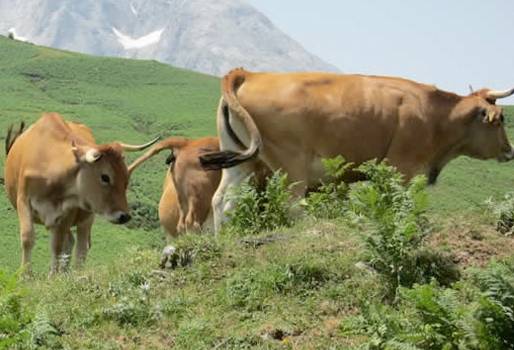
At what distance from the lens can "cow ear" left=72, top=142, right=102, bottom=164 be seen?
1246 centimetres

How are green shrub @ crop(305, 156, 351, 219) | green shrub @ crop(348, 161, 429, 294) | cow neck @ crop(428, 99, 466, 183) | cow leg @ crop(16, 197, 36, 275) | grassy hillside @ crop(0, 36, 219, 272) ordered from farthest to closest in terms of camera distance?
grassy hillside @ crop(0, 36, 219, 272) < cow leg @ crop(16, 197, 36, 275) < cow neck @ crop(428, 99, 466, 183) < green shrub @ crop(305, 156, 351, 219) < green shrub @ crop(348, 161, 429, 294)

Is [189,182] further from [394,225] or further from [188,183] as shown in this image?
[394,225]

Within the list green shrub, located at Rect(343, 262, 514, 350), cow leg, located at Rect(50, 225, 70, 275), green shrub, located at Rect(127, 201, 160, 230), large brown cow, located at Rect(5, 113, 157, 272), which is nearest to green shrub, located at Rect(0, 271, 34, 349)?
green shrub, located at Rect(343, 262, 514, 350)

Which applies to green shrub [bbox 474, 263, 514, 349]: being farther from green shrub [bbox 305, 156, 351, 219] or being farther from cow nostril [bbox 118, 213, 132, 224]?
cow nostril [bbox 118, 213, 132, 224]

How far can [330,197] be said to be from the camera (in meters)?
9.59

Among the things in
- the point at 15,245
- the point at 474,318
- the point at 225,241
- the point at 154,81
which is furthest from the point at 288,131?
the point at 154,81

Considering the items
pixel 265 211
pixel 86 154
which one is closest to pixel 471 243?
pixel 265 211

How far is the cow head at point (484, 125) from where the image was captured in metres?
11.8

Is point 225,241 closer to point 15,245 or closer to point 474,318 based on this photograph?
point 474,318

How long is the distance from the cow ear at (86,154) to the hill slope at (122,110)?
5.44 m

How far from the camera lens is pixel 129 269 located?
8266 millimetres

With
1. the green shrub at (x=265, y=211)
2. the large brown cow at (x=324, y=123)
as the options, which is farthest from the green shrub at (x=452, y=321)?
the large brown cow at (x=324, y=123)

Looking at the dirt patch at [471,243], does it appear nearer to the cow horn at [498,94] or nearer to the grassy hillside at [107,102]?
the cow horn at [498,94]

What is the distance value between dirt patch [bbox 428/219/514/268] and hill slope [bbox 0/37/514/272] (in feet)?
3.52
